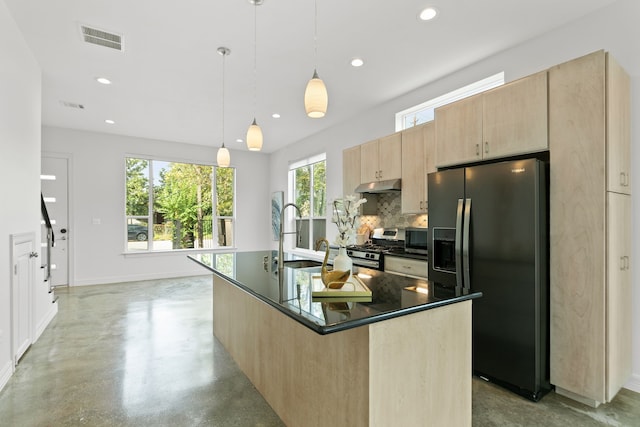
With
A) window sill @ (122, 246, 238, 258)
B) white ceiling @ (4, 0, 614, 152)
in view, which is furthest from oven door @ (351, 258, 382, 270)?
window sill @ (122, 246, 238, 258)

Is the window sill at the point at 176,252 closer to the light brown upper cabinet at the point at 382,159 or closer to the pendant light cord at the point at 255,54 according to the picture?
the pendant light cord at the point at 255,54

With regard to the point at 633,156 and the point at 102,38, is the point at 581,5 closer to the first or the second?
the point at 633,156

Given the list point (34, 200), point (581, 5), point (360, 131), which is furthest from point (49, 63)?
point (581, 5)

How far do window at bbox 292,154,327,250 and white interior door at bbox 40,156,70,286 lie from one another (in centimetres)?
427

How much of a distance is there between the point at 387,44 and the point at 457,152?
121cm

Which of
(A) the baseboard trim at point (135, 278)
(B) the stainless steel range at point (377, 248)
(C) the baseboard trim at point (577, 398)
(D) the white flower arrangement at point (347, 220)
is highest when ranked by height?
(D) the white flower arrangement at point (347, 220)

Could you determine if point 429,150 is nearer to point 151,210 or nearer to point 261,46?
point 261,46

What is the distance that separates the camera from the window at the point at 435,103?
333 centimetres

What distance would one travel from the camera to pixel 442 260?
282 cm

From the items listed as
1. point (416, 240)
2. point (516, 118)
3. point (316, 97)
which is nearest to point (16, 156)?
point (316, 97)

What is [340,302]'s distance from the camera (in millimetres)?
1443

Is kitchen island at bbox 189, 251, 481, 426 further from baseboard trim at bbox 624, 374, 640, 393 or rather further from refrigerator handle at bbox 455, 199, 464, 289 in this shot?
baseboard trim at bbox 624, 374, 640, 393

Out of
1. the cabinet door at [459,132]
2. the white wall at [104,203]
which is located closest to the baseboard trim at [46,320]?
the white wall at [104,203]

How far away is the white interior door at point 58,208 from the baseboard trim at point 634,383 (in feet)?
25.5
